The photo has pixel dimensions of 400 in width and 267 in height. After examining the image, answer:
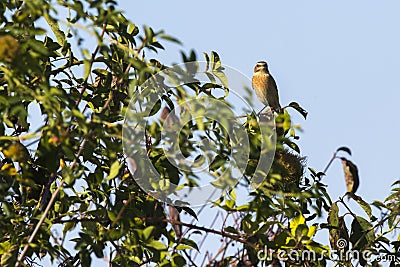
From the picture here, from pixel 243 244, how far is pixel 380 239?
1.10 metres

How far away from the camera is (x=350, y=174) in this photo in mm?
3283

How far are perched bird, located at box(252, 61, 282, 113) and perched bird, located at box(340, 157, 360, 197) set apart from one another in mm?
2451

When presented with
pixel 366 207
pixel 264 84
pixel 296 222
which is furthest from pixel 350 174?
pixel 264 84

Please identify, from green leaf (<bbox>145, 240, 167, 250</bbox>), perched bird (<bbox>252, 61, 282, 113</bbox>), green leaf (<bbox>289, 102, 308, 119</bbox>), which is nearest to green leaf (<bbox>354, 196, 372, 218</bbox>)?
green leaf (<bbox>289, 102, 308, 119</bbox>)

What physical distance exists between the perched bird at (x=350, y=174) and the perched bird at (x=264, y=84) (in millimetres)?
2451

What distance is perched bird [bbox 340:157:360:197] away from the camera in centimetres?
326

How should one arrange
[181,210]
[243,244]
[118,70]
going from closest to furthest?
1. [118,70]
2. [243,244]
3. [181,210]

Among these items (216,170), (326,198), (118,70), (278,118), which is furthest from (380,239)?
(118,70)

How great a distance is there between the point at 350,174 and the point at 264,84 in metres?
2.86

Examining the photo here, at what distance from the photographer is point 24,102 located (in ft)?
11.7

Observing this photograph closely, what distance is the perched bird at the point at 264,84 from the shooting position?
5911 millimetres

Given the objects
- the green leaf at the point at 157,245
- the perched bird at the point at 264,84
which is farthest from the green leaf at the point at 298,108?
the perched bird at the point at 264,84

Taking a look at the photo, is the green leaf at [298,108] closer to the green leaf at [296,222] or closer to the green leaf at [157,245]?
the green leaf at [296,222]

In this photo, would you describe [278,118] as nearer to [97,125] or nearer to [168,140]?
[168,140]
